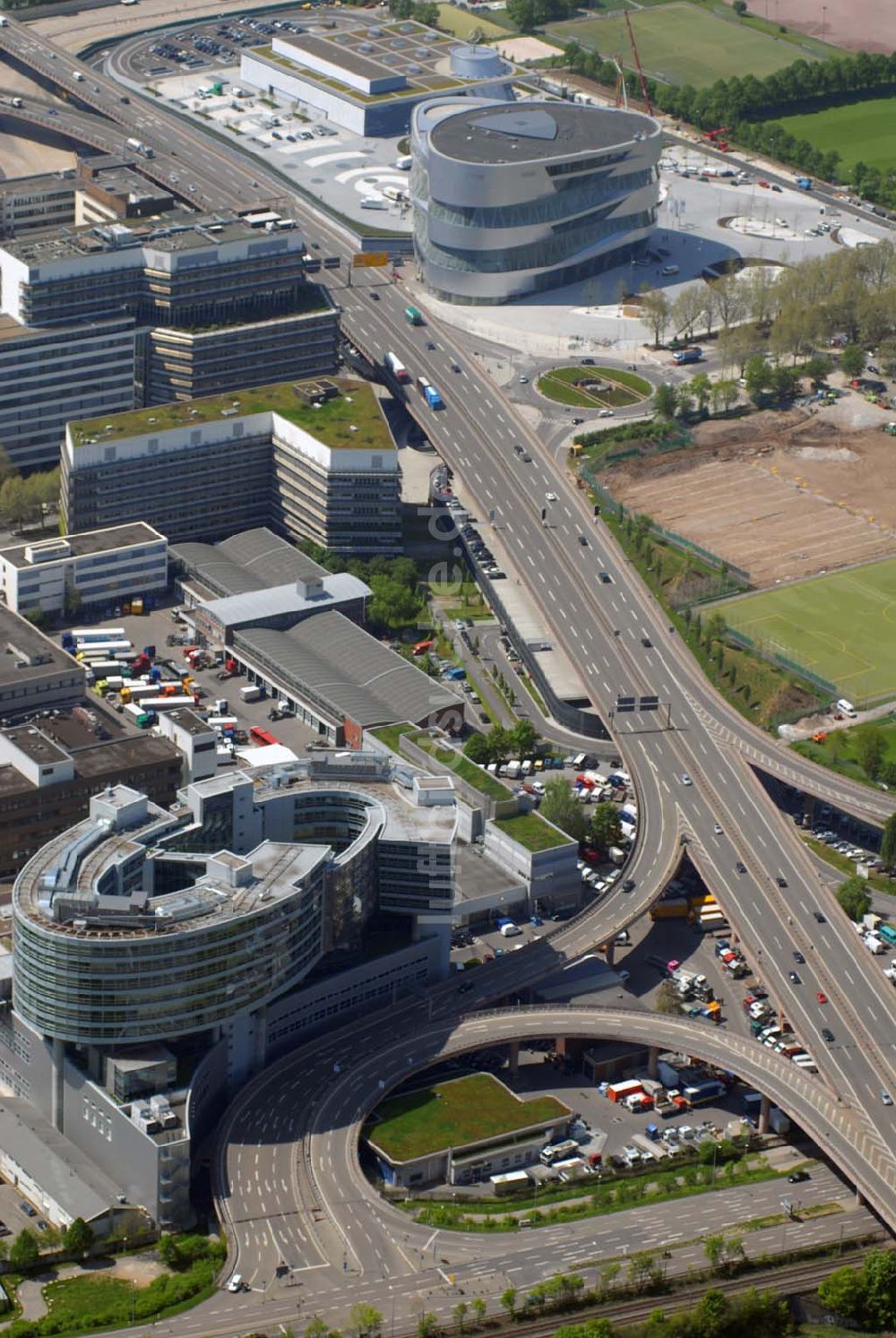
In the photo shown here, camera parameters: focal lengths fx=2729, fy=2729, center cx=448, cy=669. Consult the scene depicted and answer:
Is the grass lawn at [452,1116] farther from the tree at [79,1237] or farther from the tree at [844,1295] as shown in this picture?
the tree at [844,1295]

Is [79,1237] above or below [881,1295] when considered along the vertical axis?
below

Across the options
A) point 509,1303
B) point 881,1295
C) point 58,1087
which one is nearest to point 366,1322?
point 509,1303

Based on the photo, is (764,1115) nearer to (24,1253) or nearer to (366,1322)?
(366,1322)

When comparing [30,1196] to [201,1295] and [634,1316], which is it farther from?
[634,1316]

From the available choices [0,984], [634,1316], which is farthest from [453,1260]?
[0,984]

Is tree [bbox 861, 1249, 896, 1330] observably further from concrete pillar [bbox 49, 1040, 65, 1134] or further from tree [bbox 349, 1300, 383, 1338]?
concrete pillar [bbox 49, 1040, 65, 1134]

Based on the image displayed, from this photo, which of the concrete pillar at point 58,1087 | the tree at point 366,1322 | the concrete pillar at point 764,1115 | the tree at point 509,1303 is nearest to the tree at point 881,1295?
the concrete pillar at point 764,1115
